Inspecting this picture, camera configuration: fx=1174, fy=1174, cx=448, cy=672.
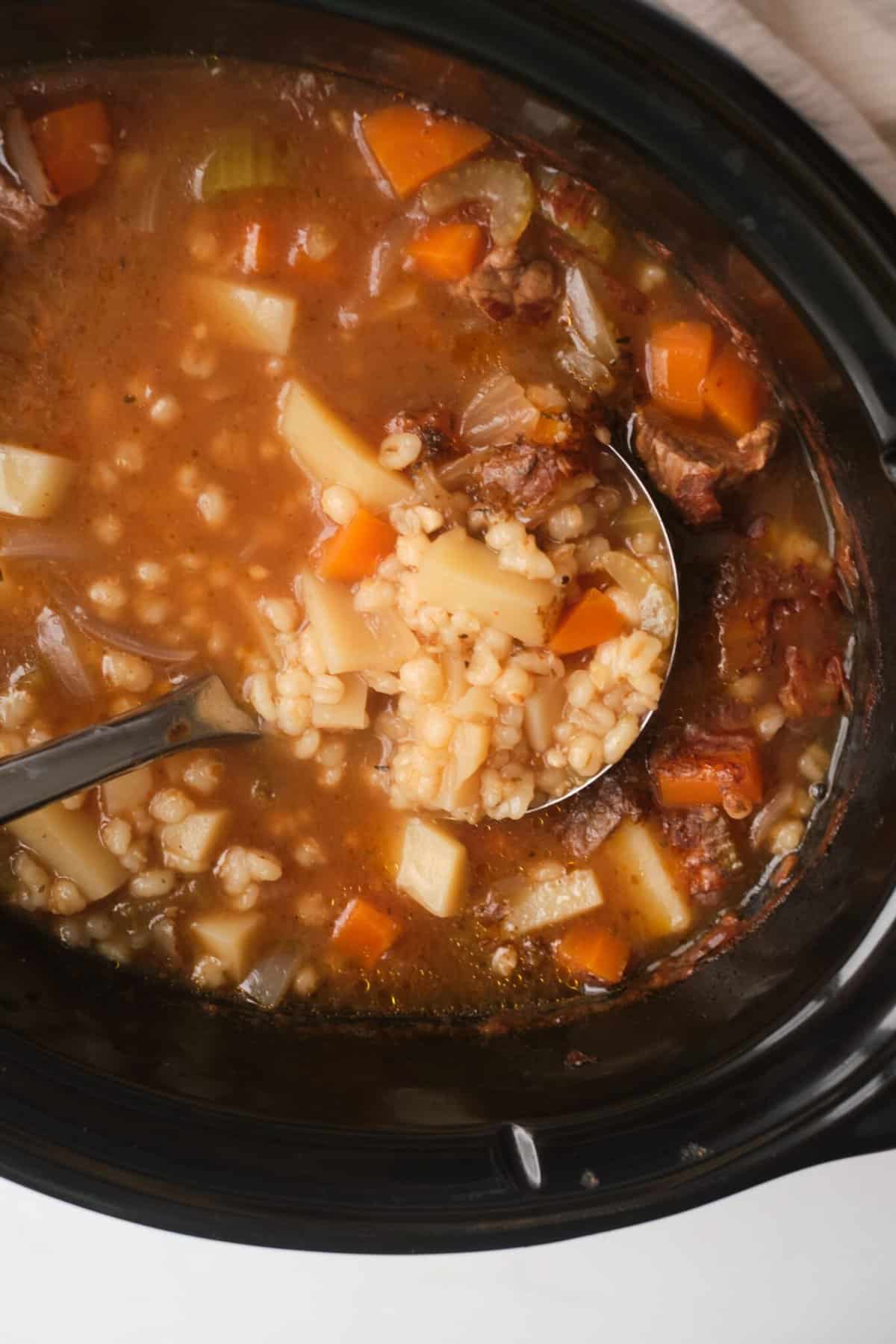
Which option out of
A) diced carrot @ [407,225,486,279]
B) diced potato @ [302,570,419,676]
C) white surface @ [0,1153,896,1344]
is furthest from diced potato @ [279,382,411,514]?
white surface @ [0,1153,896,1344]

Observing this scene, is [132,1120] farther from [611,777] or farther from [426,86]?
[426,86]

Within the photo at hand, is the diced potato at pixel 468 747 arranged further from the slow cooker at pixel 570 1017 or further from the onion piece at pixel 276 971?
the slow cooker at pixel 570 1017

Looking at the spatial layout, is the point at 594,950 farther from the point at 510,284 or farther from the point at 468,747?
the point at 510,284

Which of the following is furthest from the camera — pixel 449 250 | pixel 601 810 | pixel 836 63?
pixel 601 810

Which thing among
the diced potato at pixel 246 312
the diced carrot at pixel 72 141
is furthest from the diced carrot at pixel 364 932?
the diced carrot at pixel 72 141

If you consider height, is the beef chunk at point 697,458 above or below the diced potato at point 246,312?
below

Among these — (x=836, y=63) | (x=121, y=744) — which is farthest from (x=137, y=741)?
(x=836, y=63)

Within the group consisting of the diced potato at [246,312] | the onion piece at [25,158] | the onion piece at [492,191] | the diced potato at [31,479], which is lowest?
the diced potato at [31,479]
